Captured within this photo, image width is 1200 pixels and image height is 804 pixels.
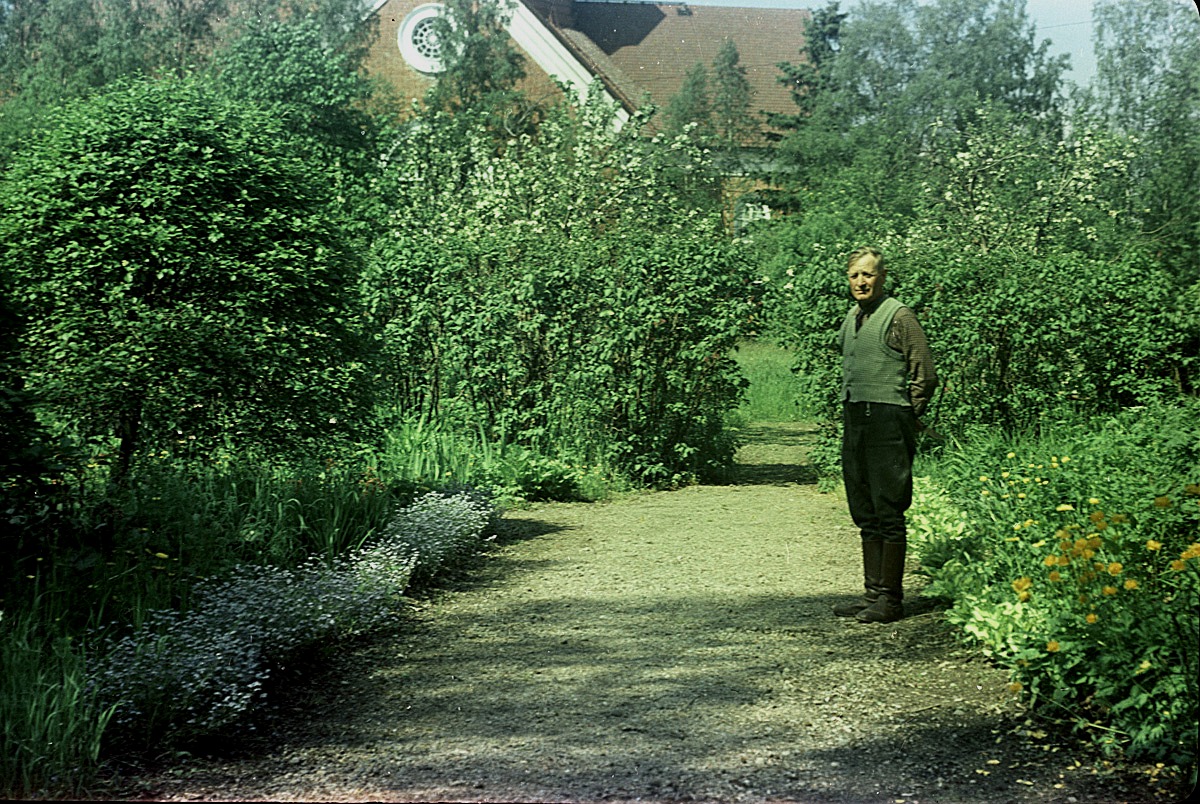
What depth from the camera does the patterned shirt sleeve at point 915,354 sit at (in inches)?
255

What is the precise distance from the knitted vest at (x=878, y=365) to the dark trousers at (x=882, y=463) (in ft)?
0.18

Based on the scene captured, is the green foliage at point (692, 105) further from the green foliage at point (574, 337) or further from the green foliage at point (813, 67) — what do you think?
the green foliage at point (574, 337)

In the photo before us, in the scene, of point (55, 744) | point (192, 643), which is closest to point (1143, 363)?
point (192, 643)

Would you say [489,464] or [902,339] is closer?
[902,339]

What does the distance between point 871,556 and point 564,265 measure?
218 inches

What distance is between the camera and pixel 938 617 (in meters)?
6.54

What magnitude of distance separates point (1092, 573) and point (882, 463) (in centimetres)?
162

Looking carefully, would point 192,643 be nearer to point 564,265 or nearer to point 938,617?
point 938,617

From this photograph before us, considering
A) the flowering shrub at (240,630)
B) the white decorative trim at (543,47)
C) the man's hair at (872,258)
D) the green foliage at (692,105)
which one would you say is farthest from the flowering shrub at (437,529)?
the white decorative trim at (543,47)

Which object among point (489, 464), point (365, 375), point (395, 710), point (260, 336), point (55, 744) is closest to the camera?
point (55, 744)

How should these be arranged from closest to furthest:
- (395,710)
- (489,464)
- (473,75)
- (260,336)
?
(395,710) → (260,336) → (489,464) → (473,75)

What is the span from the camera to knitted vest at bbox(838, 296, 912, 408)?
6508mm

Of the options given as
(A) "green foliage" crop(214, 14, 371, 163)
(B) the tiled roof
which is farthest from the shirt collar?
(B) the tiled roof

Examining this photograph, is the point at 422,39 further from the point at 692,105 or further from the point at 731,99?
the point at 731,99
